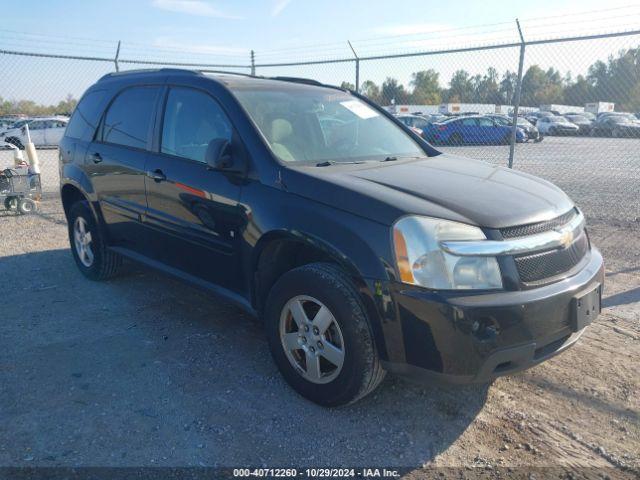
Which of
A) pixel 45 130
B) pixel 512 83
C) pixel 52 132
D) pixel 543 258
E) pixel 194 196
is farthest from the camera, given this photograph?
pixel 52 132

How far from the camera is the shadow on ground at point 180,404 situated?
8.61 feet

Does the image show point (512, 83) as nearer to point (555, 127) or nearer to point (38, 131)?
point (38, 131)

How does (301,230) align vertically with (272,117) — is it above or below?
below

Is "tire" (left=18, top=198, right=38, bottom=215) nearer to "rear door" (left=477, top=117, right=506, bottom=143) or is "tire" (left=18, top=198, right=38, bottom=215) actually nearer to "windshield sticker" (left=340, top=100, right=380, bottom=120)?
"windshield sticker" (left=340, top=100, right=380, bottom=120)

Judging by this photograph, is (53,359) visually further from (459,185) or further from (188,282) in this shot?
(459,185)

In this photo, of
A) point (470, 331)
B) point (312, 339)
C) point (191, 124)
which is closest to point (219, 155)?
point (191, 124)

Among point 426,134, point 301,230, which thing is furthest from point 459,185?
point 426,134

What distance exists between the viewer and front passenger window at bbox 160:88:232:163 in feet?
11.8

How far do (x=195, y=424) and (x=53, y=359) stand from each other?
1.35 meters

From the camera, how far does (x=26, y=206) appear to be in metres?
8.27

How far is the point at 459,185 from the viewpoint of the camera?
310 centimetres

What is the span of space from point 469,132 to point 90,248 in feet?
68.9

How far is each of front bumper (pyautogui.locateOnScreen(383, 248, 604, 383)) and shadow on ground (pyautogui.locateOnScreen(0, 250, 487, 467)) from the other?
474mm

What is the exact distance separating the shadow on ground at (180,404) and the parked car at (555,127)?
108 ft
